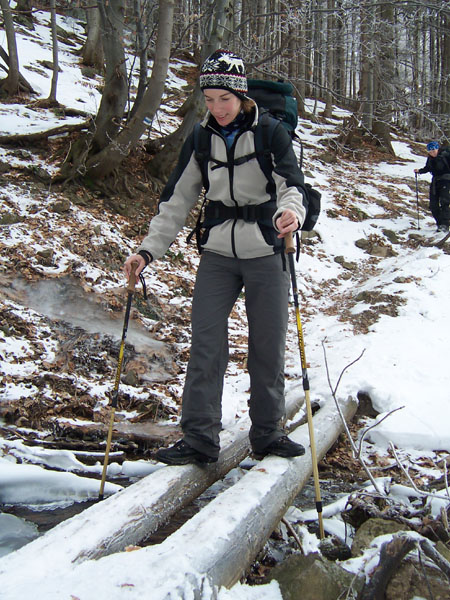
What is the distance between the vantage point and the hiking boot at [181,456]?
10.5ft

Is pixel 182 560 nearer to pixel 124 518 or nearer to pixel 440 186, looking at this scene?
pixel 124 518

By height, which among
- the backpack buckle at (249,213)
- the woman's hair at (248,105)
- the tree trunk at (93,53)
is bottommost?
the backpack buckle at (249,213)

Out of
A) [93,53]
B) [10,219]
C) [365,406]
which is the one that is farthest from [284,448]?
[93,53]

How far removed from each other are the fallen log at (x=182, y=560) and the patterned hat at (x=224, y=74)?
8.32 ft

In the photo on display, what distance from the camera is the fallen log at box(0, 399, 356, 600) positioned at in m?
1.90

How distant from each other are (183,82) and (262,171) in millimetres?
21062

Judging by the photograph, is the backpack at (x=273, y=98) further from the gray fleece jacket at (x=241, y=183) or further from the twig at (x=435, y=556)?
the twig at (x=435, y=556)

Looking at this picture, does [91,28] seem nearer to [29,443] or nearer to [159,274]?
[159,274]

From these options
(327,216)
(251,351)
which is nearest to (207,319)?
(251,351)

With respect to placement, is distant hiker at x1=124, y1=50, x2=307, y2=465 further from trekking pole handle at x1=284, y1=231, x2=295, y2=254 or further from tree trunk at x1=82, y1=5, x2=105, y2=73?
tree trunk at x1=82, y1=5, x2=105, y2=73

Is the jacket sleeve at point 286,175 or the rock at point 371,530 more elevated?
the jacket sleeve at point 286,175

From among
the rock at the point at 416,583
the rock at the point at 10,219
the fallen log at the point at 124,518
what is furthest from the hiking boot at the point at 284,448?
the rock at the point at 10,219

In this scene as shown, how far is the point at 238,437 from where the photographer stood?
390 centimetres

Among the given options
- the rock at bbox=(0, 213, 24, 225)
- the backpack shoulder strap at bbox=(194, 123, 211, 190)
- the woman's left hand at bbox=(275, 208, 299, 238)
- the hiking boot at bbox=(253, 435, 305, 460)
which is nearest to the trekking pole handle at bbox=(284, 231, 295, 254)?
the woman's left hand at bbox=(275, 208, 299, 238)
